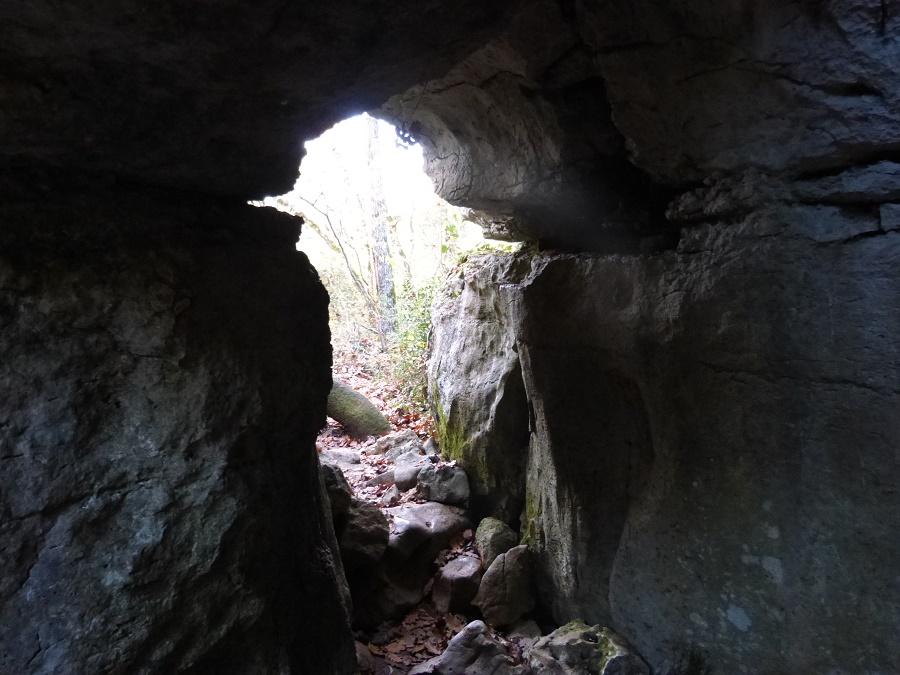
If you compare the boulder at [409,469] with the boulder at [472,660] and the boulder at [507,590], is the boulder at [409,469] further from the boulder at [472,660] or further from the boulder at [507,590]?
A: the boulder at [472,660]

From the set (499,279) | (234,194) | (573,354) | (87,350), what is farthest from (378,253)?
(87,350)

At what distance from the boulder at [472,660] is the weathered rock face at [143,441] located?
1.34 meters

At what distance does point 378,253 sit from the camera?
11.7 m

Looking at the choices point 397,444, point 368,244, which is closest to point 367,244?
point 368,244

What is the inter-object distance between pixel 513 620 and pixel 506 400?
74.1 inches

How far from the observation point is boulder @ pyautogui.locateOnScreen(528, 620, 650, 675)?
3.66 metres

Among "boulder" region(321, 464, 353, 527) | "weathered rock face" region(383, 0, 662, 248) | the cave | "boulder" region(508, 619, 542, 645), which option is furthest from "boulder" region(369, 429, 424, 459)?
"weathered rock face" region(383, 0, 662, 248)

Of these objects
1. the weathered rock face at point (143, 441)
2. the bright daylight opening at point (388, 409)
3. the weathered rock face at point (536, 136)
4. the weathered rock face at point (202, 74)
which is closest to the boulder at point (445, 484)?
the bright daylight opening at point (388, 409)

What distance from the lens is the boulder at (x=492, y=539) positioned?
196 inches

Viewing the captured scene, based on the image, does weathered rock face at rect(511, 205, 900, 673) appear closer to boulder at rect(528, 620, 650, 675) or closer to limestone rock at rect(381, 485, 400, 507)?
boulder at rect(528, 620, 650, 675)

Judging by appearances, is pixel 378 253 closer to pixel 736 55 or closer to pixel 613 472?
pixel 613 472

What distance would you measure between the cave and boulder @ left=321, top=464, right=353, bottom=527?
1031 millimetres

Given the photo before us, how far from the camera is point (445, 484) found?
5699 millimetres

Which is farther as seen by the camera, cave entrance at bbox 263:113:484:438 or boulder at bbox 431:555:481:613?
cave entrance at bbox 263:113:484:438
